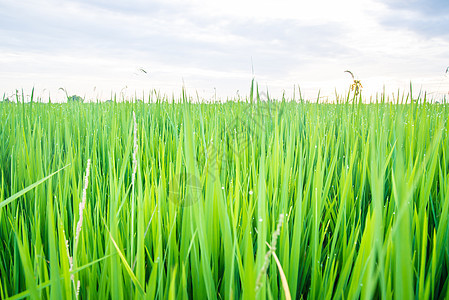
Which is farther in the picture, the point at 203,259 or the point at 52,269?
the point at 203,259

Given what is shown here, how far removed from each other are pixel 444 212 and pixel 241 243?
428mm

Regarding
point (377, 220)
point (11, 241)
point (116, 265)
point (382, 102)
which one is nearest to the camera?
point (377, 220)

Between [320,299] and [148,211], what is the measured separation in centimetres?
41

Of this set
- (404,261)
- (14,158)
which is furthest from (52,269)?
(14,158)

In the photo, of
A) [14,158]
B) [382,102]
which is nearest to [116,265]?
[14,158]

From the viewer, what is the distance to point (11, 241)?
798mm

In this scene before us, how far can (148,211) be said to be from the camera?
2.29 ft

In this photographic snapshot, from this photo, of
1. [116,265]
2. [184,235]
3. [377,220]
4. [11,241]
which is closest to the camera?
[377,220]

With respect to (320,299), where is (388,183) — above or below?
above

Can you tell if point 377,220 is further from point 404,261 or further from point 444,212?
point 444,212

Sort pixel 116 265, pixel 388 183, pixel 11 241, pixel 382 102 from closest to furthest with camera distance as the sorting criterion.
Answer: pixel 116 265 → pixel 11 241 → pixel 388 183 → pixel 382 102

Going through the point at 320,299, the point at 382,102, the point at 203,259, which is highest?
the point at 382,102

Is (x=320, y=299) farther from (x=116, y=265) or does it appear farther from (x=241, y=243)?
(x=116, y=265)

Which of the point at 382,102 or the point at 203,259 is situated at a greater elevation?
the point at 382,102
